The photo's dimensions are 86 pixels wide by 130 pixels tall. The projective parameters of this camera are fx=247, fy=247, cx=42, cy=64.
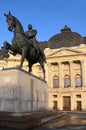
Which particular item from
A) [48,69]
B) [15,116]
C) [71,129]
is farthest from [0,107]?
[48,69]

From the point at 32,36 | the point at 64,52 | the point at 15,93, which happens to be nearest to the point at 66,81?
the point at 64,52

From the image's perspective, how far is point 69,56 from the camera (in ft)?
226

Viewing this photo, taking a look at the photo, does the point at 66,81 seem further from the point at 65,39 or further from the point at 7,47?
the point at 7,47

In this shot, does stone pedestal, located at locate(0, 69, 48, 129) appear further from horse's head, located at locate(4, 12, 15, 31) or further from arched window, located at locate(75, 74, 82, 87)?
arched window, located at locate(75, 74, 82, 87)

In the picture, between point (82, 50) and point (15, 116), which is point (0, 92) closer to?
point (15, 116)

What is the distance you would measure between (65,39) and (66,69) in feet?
29.0

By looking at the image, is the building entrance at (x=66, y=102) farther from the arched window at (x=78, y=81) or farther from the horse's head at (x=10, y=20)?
the horse's head at (x=10, y=20)

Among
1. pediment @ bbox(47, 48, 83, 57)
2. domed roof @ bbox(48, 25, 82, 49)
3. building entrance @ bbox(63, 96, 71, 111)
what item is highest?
domed roof @ bbox(48, 25, 82, 49)

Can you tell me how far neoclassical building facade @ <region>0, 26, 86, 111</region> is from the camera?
6500cm

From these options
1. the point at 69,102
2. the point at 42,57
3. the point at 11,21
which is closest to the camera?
the point at 11,21

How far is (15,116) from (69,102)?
57.9 m

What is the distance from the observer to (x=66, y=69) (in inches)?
2810

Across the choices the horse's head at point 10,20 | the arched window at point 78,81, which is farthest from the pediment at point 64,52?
the horse's head at point 10,20

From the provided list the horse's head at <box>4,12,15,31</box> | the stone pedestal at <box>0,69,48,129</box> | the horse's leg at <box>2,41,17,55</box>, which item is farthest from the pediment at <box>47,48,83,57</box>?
the stone pedestal at <box>0,69,48,129</box>
